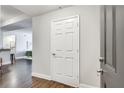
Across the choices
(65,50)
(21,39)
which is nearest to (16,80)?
(65,50)

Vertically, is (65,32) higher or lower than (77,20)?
lower

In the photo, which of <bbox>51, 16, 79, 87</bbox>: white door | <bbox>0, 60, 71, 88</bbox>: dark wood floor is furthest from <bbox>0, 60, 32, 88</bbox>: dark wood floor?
<bbox>51, 16, 79, 87</bbox>: white door

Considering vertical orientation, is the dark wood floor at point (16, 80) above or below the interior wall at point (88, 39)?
below

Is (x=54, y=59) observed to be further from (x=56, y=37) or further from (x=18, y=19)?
(x=18, y=19)

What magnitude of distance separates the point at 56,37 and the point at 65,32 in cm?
36

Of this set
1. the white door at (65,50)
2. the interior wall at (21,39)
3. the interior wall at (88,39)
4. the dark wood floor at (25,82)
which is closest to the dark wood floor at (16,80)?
the dark wood floor at (25,82)

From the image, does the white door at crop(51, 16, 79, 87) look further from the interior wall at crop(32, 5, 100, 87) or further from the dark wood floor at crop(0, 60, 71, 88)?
the dark wood floor at crop(0, 60, 71, 88)

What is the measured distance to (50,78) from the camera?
357 centimetres

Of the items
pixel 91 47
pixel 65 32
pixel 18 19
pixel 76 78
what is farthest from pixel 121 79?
pixel 18 19

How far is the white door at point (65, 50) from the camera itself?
299cm

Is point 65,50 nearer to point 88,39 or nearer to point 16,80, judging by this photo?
point 88,39

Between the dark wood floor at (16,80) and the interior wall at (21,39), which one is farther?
the interior wall at (21,39)

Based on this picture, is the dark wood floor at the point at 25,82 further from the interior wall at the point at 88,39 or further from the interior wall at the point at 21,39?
the interior wall at the point at 21,39

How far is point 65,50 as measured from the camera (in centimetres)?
321
